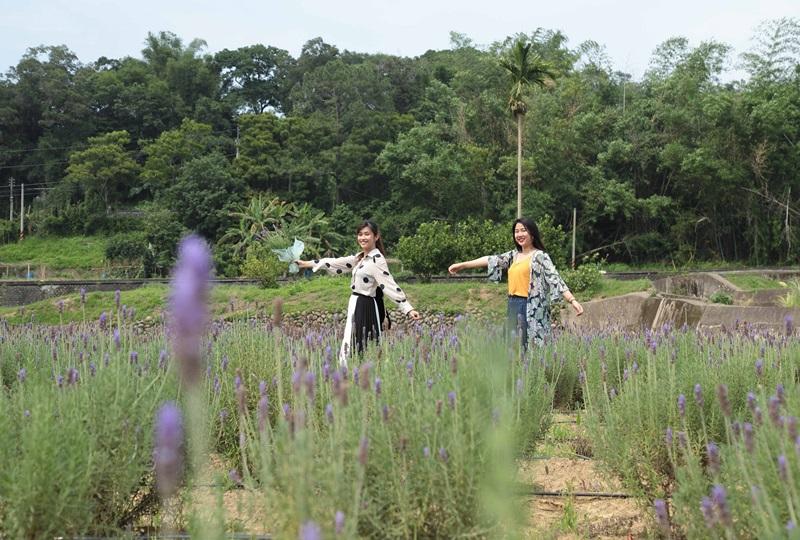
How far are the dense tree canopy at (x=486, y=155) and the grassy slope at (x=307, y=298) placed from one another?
312 inches

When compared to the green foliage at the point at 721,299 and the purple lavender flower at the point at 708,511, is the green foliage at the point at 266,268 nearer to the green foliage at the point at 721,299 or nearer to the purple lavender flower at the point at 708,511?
the green foliage at the point at 721,299

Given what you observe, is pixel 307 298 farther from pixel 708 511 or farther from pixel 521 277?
pixel 708 511

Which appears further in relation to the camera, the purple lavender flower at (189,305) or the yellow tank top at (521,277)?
the yellow tank top at (521,277)

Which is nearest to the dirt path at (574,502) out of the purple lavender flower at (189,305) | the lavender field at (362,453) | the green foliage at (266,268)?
the lavender field at (362,453)

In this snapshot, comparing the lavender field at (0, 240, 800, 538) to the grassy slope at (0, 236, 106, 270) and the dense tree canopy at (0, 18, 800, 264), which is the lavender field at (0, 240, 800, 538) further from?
the grassy slope at (0, 236, 106, 270)

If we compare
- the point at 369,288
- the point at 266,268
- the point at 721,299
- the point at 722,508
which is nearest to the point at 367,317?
the point at 369,288

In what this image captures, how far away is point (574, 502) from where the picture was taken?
2896mm

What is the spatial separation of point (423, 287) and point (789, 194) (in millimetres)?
18111

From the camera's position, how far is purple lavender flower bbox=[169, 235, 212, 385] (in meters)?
0.81

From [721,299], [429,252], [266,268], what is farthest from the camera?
[266,268]

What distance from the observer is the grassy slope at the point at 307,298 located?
1614cm

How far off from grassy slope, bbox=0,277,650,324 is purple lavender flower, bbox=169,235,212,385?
47.4 ft

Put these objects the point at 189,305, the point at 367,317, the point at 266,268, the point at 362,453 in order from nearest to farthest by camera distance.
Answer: the point at 189,305, the point at 362,453, the point at 367,317, the point at 266,268

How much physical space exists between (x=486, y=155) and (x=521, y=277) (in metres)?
26.1
